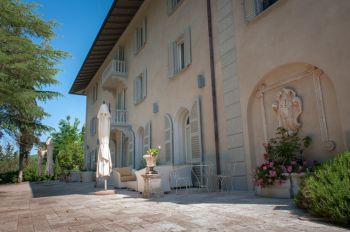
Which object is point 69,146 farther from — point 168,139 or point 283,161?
point 283,161

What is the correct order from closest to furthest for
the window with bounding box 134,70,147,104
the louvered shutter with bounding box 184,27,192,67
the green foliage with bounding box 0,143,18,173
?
the louvered shutter with bounding box 184,27,192,67, the window with bounding box 134,70,147,104, the green foliage with bounding box 0,143,18,173

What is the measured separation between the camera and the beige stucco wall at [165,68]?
29.8 feet

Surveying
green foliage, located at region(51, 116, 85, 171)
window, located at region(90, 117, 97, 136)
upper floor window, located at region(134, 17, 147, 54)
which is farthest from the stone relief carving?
green foliage, located at region(51, 116, 85, 171)

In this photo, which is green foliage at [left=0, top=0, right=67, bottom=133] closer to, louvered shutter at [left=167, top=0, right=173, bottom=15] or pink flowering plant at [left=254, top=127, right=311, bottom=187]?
louvered shutter at [left=167, top=0, right=173, bottom=15]

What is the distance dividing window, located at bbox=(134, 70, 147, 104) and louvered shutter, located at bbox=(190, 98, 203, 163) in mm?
4525

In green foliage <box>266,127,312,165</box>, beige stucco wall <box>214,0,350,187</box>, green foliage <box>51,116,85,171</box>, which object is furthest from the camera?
green foliage <box>51,116,85,171</box>

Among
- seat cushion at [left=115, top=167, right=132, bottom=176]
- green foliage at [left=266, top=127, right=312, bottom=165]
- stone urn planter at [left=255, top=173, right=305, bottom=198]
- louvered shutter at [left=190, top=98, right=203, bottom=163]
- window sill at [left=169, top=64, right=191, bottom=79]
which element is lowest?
stone urn planter at [left=255, top=173, right=305, bottom=198]

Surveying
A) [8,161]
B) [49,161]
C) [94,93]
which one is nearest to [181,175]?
[49,161]

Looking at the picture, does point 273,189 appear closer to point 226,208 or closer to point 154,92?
point 226,208

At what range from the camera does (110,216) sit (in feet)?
14.2

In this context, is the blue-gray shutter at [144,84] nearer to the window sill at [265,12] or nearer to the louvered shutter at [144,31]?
the louvered shutter at [144,31]

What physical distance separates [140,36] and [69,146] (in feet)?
65.5

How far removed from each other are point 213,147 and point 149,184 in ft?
7.73

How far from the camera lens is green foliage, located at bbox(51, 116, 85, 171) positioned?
30.3 metres
